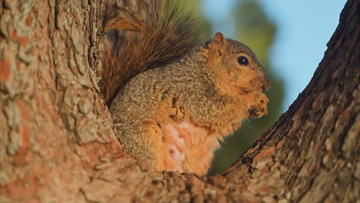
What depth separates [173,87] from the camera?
93.0 inches

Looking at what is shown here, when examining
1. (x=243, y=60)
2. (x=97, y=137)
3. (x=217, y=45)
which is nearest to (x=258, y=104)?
Answer: (x=243, y=60)

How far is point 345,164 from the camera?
1.22 m

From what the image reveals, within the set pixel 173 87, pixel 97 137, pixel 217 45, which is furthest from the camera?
pixel 217 45

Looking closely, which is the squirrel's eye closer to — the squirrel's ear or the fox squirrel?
the fox squirrel

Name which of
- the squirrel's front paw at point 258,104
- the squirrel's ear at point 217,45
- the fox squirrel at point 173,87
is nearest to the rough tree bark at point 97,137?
the fox squirrel at point 173,87

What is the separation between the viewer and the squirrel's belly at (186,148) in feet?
7.17

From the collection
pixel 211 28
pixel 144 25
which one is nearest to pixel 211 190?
pixel 144 25

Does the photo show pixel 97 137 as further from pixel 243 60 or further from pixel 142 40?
pixel 243 60

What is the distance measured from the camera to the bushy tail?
2.31 m

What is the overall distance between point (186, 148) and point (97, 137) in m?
0.91

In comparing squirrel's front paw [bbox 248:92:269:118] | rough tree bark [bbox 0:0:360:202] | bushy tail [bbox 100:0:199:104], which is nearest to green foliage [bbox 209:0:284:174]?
squirrel's front paw [bbox 248:92:269:118]

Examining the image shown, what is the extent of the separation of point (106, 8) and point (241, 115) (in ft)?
2.86

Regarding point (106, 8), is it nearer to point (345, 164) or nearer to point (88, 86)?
point (88, 86)

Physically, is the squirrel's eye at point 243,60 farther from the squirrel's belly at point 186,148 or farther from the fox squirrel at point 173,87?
the squirrel's belly at point 186,148
